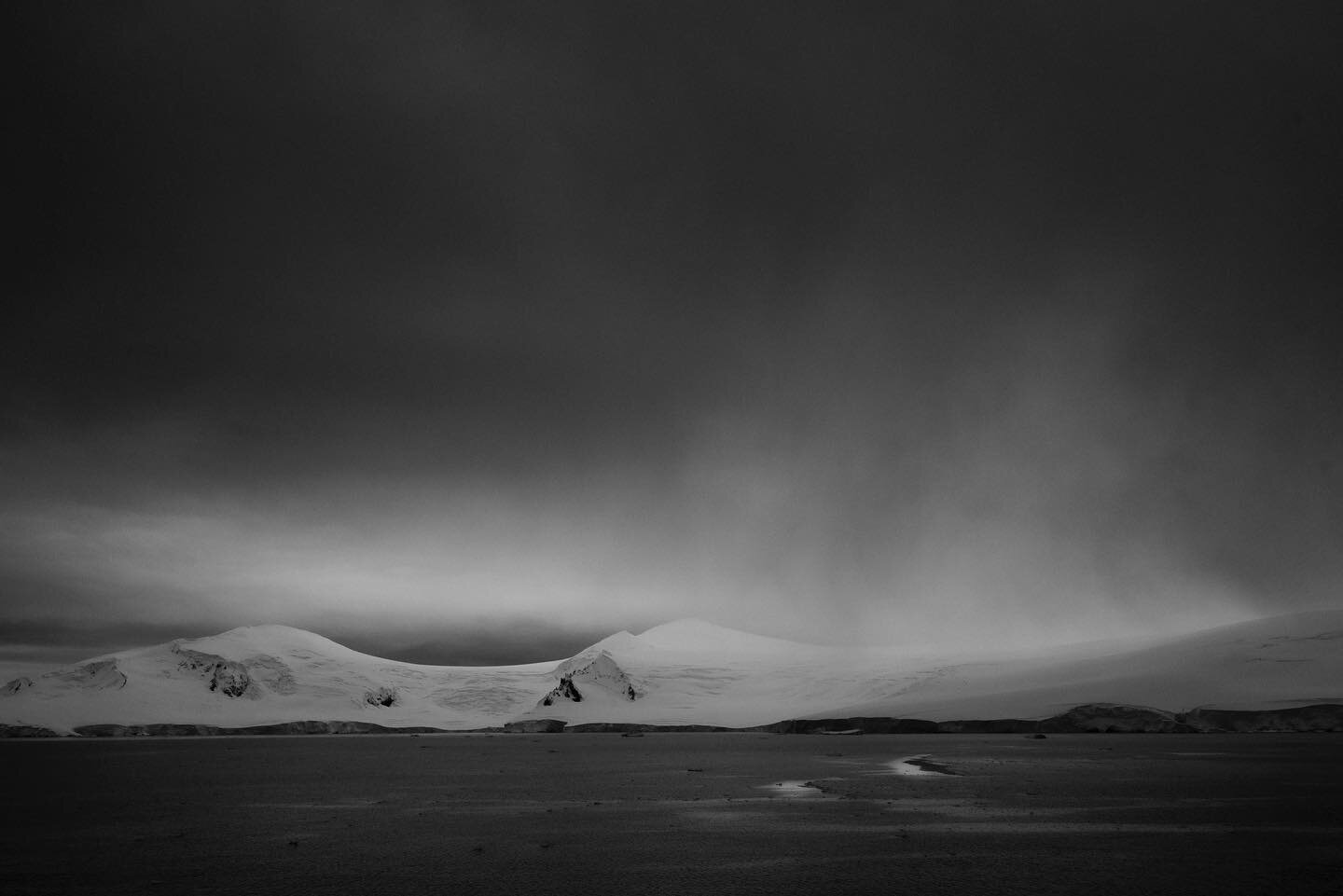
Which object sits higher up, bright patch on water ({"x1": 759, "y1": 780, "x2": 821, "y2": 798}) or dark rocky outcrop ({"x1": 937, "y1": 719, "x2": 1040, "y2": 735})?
dark rocky outcrop ({"x1": 937, "y1": 719, "x2": 1040, "y2": 735})

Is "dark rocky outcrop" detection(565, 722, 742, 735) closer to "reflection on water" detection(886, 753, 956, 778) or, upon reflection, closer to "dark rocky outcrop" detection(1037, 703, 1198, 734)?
"dark rocky outcrop" detection(1037, 703, 1198, 734)

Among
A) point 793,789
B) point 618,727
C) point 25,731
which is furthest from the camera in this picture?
point 25,731

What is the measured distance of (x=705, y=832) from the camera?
28844mm

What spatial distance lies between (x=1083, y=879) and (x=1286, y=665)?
4320 inches

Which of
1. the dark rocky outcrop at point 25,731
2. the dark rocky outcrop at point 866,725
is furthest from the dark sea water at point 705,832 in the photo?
the dark rocky outcrop at point 25,731

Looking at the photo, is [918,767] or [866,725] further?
[866,725]

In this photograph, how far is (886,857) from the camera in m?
23.3

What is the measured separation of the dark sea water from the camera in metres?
20.8

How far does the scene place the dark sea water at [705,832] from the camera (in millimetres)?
20812

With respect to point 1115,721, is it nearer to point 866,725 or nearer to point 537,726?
point 866,725

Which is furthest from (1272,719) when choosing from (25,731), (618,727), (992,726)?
(25,731)

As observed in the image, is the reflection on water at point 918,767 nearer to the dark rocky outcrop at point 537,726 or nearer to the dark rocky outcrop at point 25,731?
the dark rocky outcrop at point 537,726

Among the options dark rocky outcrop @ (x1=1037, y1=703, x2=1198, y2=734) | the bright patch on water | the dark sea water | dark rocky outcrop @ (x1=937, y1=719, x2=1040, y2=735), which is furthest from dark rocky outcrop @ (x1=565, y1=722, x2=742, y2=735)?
the bright patch on water

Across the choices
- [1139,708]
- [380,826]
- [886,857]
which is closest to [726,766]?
[380,826]
